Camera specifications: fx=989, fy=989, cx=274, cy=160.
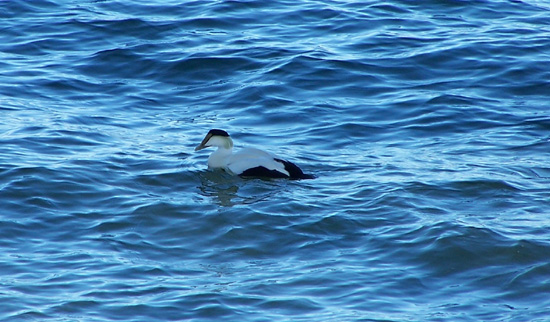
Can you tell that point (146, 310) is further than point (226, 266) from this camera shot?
No

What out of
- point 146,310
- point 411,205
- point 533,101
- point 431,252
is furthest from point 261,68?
point 146,310

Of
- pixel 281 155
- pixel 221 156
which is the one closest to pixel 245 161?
pixel 221 156

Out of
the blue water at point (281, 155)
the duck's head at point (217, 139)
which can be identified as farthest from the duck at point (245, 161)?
the blue water at point (281, 155)

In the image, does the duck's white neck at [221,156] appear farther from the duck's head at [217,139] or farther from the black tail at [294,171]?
the black tail at [294,171]

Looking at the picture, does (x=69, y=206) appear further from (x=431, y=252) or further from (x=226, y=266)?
(x=431, y=252)

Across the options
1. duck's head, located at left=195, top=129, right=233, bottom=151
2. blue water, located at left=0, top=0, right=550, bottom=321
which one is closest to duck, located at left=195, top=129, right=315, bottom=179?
duck's head, located at left=195, top=129, right=233, bottom=151

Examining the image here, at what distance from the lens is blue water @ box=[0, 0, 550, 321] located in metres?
6.98

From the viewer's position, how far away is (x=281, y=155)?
1023cm

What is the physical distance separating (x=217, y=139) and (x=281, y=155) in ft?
2.26

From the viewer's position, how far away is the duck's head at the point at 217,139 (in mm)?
10062

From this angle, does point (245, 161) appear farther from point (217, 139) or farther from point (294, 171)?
point (294, 171)

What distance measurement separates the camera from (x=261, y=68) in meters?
13.0

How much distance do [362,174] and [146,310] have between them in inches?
138

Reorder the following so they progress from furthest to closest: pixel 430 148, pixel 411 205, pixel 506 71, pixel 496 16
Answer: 1. pixel 496 16
2. pixel 506 71
3. pixel 430 148
4. pixel 411 205
